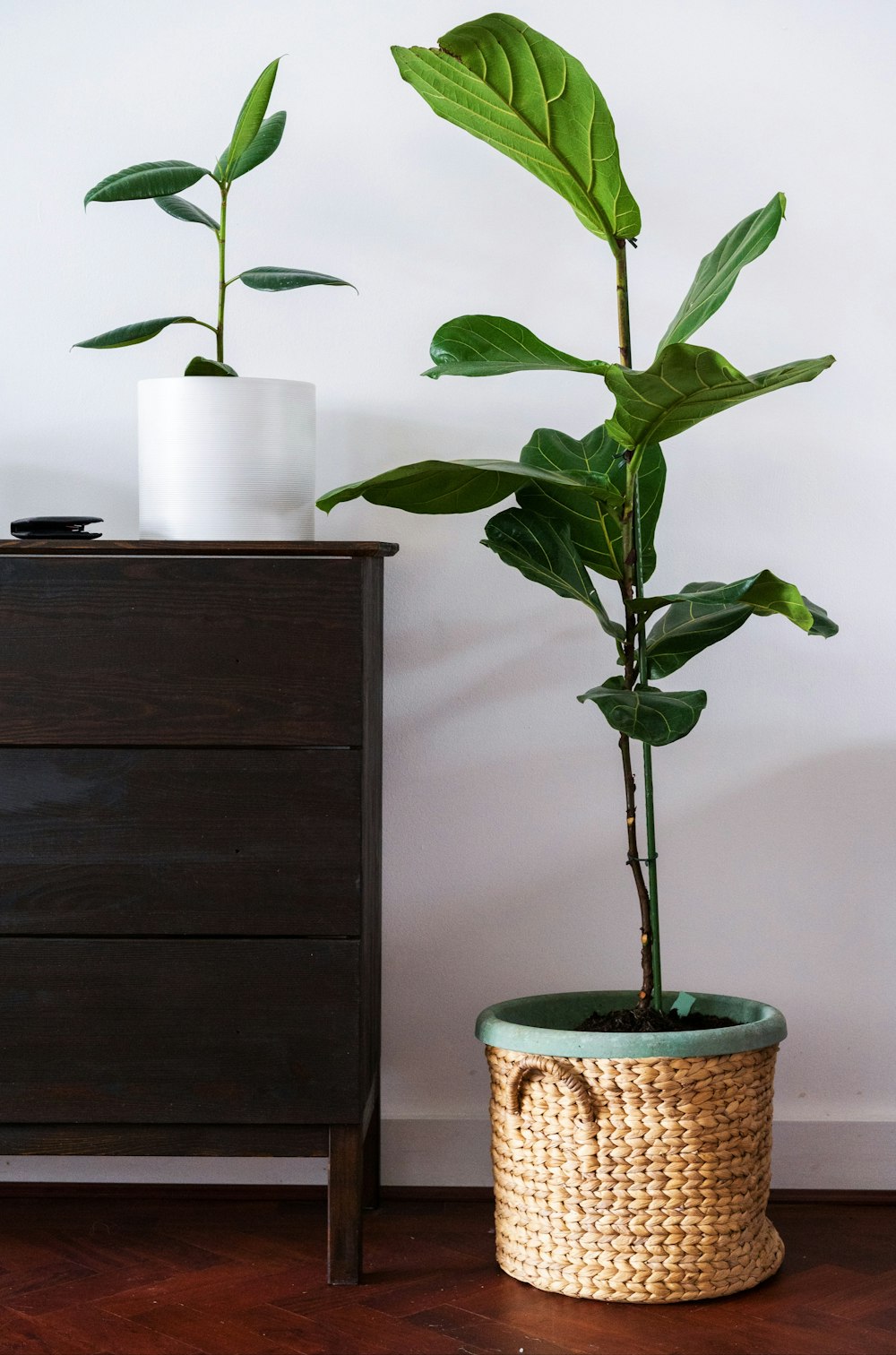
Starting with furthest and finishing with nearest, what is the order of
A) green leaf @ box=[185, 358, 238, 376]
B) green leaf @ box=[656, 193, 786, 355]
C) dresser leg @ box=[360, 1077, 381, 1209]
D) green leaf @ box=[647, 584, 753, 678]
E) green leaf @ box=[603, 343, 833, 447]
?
1. dresser leg @ box=[360, 1077, 381, 1209]
2. green leaf @ box=[185, 358, 238, 376]
3. green leaf @ box=[647, 584, 753, 678]
4. green leaf @ box=[656, 193, 786, 355]
5. green leaf @ box=[603, 343, 833, 447]


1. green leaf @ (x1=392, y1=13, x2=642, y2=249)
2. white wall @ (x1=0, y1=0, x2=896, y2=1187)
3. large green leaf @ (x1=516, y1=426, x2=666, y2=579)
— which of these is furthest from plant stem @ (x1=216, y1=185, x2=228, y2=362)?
large green leaf @ (x1=516, y1=426, x2=666, y2=579)

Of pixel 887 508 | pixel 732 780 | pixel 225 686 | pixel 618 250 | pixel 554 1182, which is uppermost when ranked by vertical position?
pixel 618 250

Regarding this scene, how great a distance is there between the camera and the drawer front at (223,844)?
4.93 ft

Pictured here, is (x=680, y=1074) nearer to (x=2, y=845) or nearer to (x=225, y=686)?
(x=225, y=686)

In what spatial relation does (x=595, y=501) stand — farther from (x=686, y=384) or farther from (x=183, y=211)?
(x=183, y=211)

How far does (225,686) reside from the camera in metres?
1.50

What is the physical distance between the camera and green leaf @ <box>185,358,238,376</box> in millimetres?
1601

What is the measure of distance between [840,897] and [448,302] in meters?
1.07

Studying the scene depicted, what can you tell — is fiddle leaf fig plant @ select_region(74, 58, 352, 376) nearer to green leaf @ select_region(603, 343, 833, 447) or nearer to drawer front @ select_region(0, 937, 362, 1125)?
green leaf @ select_region(603, 343, 833, 447)

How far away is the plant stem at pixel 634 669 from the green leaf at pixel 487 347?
10 cm

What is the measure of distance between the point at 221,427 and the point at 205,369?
0.08 m

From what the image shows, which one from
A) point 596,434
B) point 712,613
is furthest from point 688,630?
point 596,434

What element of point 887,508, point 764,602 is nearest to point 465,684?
point 764,602

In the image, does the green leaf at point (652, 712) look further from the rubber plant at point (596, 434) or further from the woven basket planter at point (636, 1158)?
the woven basket planter at point (636, 1158)
